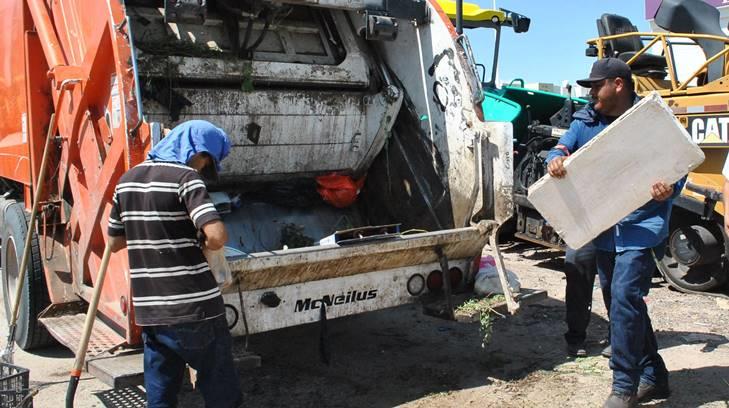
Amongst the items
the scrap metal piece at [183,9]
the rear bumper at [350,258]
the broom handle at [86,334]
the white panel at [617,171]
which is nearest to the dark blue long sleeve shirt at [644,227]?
the white panel at [617,171]

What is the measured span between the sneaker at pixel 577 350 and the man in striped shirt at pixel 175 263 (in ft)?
7.77

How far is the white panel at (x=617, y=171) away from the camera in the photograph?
313 centimetres

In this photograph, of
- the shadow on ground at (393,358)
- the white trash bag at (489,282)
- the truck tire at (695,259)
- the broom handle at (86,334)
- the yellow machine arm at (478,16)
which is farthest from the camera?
the yellow machine arm at (478,16)

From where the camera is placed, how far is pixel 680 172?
3.13m

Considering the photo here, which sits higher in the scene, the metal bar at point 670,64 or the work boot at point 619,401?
the metal bar at point 670,64

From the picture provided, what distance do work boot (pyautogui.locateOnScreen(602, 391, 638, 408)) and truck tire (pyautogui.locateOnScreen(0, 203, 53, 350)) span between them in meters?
3.26

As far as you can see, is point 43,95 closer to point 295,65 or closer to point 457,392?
point 295,65

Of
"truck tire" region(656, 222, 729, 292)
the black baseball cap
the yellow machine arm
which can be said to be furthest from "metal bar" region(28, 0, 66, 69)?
the yellow machine arm

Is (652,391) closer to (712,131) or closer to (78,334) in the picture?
(78,334)

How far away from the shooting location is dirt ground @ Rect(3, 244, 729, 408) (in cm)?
373

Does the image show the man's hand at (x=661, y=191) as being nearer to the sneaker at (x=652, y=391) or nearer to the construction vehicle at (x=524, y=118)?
the sneaker at (x=652, y=391)

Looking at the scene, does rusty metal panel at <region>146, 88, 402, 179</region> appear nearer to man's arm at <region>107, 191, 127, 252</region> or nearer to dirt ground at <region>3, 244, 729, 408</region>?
dirt ground at <region>3, 244, 729, 408</region>

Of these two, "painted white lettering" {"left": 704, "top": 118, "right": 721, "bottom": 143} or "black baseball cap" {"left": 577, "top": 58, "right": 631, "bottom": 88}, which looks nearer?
"black baseball cap" {"left": 577, "top": 58, "right": 631, "bottom": 88}

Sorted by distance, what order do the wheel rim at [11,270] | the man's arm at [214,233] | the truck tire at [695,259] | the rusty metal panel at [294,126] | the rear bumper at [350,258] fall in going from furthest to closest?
the truck tire at [695,259] → the wheel rim at [11,270] → the rusty metal panel at [294,126] → the rear bumper at [350,258] → the man's arm at [214,233]
